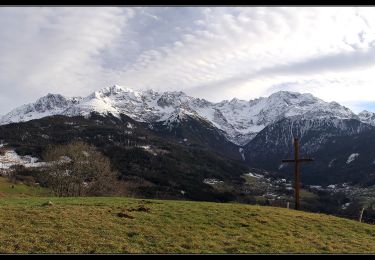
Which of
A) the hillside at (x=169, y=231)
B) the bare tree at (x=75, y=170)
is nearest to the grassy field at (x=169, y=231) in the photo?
the hillside at (x=169, y=231)

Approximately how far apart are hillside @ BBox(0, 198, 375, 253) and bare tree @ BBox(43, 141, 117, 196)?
56.7 meters

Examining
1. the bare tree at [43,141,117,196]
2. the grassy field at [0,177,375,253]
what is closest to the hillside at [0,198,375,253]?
the grassy field at [0,177,375,253]

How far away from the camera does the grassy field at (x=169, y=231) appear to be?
89.7 feet

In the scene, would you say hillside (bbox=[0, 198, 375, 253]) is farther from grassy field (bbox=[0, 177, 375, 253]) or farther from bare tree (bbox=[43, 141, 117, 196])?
bare tree (bbox=[43, 141, 117, 196])

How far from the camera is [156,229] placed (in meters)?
33.0

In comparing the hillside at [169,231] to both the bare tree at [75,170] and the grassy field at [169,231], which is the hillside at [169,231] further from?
the bare tree at [75,170]

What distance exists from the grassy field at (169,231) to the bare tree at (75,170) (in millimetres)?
56628

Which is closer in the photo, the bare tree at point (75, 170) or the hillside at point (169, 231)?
the hillside at point (169, 231)

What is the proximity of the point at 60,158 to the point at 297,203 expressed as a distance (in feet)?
203

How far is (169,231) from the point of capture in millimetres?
32656

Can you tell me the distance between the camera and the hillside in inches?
1077

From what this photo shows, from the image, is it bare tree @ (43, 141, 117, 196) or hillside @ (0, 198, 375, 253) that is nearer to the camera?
hillside @ (0, 198, 375, 253)

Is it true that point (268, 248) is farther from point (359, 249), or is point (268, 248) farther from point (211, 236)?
point (359, 249)

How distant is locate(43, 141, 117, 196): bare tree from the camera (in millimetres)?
98750
